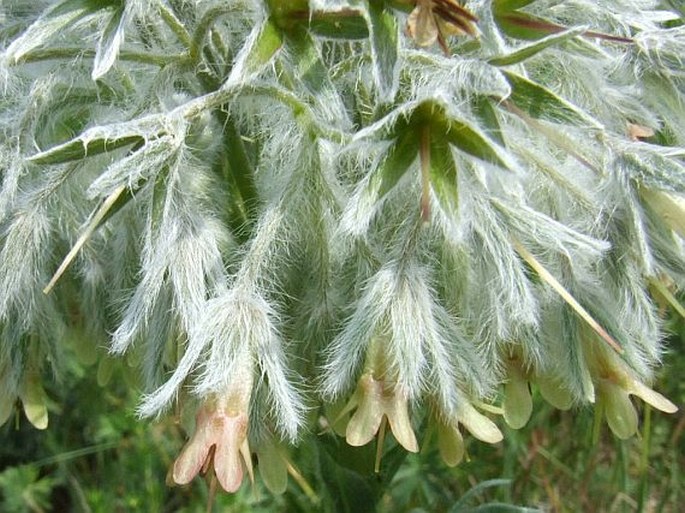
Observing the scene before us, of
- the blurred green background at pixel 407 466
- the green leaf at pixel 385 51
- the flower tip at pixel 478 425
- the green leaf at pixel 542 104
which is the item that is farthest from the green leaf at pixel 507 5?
the blurred green background at pixel 407 466

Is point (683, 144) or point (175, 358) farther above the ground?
point (683, 144)

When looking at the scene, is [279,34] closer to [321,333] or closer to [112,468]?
[321,333]

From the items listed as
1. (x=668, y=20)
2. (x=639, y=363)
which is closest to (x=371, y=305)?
(x=639, y=363)

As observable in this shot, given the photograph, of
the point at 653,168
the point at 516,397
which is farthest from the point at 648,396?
the point at 653,168

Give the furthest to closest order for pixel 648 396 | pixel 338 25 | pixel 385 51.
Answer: pixel 648 396, pixel 338 25, pixel 385 51

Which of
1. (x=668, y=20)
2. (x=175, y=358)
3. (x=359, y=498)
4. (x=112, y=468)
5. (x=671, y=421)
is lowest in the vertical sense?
(x=112, y=468)

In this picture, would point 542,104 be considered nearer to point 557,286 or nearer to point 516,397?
point 557,286

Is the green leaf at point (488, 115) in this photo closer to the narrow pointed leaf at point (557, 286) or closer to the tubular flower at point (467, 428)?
the narrow pointed leaf at point (557, 286)
